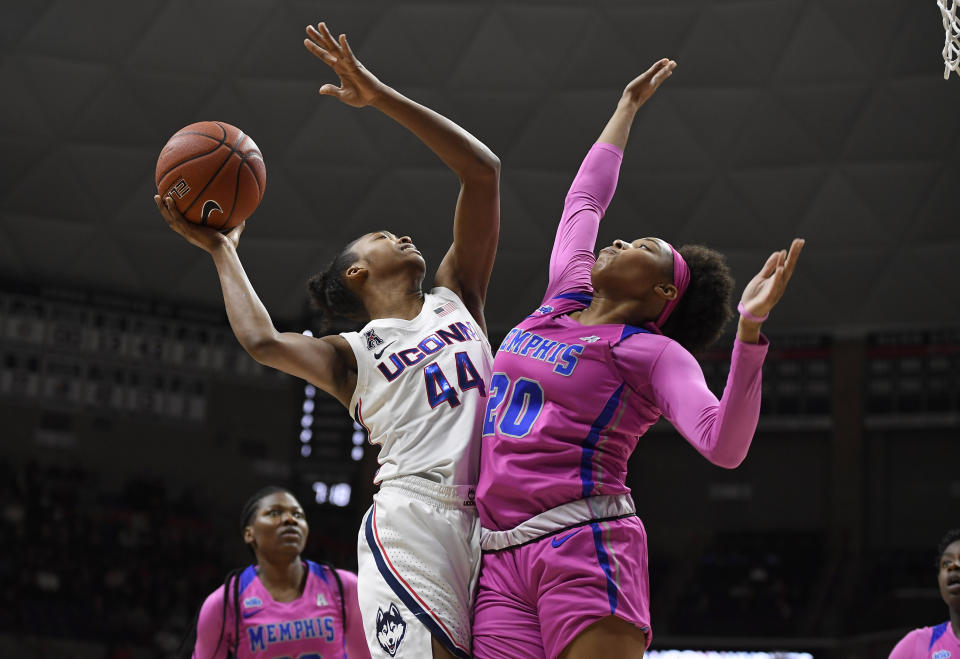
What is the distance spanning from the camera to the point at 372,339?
11.5 ft

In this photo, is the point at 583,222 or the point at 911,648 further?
the point at 911,648

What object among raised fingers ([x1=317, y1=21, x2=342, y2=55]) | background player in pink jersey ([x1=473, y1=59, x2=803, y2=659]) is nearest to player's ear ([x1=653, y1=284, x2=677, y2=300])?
background player in pink jersey ([x1=473, y1=59, x2=803, y2=659])

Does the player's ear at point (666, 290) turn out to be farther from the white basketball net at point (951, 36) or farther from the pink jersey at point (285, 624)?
the pink jersey at point (285, 624)

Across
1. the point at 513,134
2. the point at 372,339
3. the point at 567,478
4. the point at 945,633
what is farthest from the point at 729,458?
the point at 513,134

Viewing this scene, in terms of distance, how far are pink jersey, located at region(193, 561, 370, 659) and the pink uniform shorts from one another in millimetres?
2611

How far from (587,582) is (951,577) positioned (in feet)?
10.0

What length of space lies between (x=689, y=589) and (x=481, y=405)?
1185cm

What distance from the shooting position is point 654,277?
10.5 feet

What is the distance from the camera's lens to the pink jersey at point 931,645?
5113 millimetres

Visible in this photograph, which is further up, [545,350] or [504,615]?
[545,350]

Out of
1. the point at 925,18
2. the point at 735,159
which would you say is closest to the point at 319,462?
the point at 735,159

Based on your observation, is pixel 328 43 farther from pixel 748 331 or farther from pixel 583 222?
pixel 748 331

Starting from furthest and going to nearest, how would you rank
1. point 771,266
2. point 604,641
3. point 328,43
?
point 328,43 < point 604,641 < point 771,266

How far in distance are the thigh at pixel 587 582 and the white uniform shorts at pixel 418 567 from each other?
0.88ft
